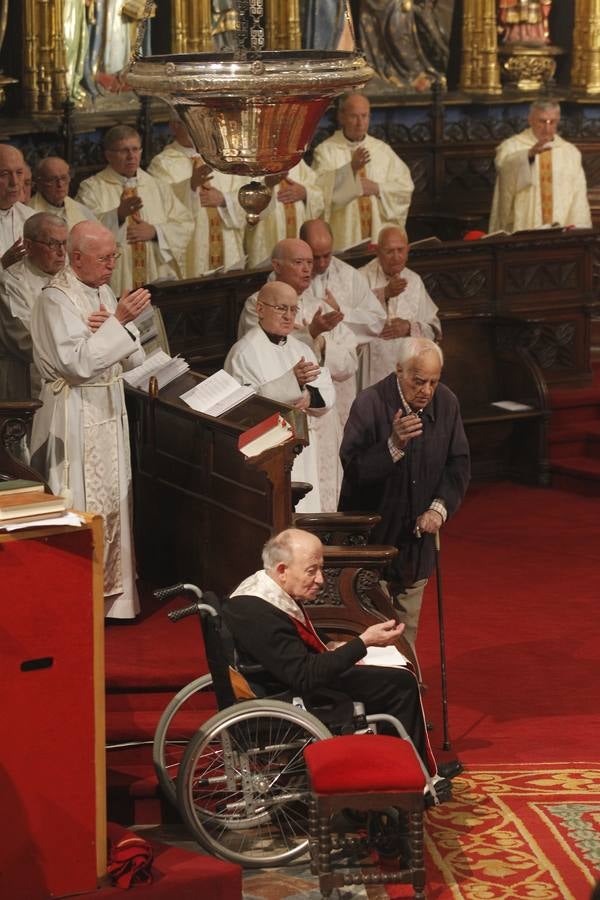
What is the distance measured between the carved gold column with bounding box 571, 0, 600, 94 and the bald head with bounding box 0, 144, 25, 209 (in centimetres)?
697

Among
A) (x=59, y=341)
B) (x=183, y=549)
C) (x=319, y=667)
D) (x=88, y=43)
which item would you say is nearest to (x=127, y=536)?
(x=183, y=549)

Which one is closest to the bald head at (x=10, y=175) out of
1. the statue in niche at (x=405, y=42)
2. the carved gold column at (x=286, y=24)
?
the carved gold column at (x=286, y=24)

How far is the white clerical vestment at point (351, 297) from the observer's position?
10.5m

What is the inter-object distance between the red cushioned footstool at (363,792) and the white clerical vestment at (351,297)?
16.5 ft

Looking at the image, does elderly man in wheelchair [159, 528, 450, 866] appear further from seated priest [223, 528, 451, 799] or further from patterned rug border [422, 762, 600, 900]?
patterned rug border [422, 762, 600, 900]

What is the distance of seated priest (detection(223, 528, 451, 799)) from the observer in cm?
605

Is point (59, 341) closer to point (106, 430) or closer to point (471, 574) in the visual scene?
point (106, 430)

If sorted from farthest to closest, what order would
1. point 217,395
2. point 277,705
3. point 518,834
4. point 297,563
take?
point 217,395
point 518,834
point 297,563
point 277,705

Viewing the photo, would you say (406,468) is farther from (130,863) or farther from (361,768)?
(130,863)

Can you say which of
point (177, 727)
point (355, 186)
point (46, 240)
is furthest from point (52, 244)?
point (355, 186)

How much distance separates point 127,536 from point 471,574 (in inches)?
103

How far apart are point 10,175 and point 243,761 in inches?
192

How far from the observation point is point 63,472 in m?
7.89

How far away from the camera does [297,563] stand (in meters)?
6.17
